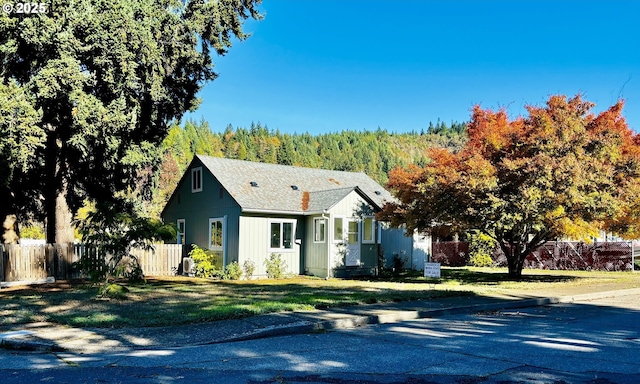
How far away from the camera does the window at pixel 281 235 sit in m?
24.3

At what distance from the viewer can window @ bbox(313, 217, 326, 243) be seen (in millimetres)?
24391

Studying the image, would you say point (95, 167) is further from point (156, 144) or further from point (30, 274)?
point (30, 274)

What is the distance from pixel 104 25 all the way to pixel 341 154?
363 ft

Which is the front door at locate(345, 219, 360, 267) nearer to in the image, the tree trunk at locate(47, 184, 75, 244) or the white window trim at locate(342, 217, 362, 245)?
the white window trim at locate(342, 217, 362, 245)

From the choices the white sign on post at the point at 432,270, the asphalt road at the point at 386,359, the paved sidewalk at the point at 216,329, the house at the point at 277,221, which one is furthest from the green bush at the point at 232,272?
the asphalt road at the point at 386,359

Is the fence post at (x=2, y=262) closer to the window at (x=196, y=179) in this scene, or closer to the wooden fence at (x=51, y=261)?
the wooden fence at (x=51, y=261)

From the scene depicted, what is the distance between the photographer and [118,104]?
64.0ft

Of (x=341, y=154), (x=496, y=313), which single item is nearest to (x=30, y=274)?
(x=496, y=313)

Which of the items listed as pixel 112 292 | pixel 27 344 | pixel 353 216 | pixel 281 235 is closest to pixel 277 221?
pixel 281 235

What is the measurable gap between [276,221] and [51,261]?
920 centimetres

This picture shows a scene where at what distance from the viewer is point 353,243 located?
2516cm

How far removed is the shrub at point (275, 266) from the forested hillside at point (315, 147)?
63.6 metres

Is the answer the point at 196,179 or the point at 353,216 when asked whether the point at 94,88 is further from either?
the point at 353,216
